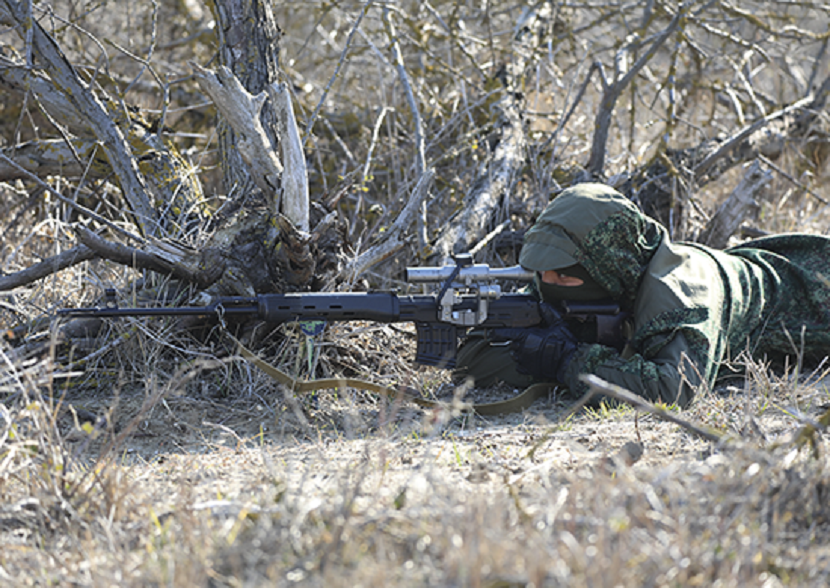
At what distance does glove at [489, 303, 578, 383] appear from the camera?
382 cm

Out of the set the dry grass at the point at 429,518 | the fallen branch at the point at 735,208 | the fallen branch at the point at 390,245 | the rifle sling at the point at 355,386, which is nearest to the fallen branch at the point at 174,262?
the rifle sling at the point at 355,386

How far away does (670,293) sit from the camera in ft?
11.8

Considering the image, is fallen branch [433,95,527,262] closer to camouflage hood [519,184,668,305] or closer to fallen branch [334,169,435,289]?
fallen branch [334,169,435,289]

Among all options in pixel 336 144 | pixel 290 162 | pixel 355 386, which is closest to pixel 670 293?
pixel 355 386

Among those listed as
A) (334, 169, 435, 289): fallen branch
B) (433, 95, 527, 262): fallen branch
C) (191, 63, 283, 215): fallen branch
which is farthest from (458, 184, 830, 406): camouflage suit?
(191, 63, 283, 215): fallen branch

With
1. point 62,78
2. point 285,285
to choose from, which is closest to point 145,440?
point 285,285

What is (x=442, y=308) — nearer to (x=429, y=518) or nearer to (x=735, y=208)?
(x=429, y=518)

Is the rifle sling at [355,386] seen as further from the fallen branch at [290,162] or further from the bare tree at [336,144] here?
the fallen branch at [290,162]

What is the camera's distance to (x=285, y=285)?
12.7 feet

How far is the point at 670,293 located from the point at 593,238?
0.45m

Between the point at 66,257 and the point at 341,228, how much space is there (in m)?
1.37

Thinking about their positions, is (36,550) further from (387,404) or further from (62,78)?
(62,78)

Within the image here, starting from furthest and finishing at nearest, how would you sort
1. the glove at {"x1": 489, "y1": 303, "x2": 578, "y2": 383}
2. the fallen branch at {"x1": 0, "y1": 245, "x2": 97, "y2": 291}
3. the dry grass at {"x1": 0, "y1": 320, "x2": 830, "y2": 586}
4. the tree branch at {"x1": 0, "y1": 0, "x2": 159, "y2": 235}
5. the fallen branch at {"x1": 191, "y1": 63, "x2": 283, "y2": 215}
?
the tree branch at {"x1": 0, "y1": 0, "x2": 159, "y2": 235}, the glove at {"x1": 489, "y1": 303, "x2": 578, "y2": 383}, the fallen branch at {"x1": 0, "y1": 245, "x2": 97, "y2": 291}, the fallen branch at {"x1": 191, "y1": 63, "x2": 283, "y2": 215}, the dry grass at {"x1": 0, "y1": 320, "x2": 830, "y2": 586}

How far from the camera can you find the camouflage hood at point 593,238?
3.62 metres
